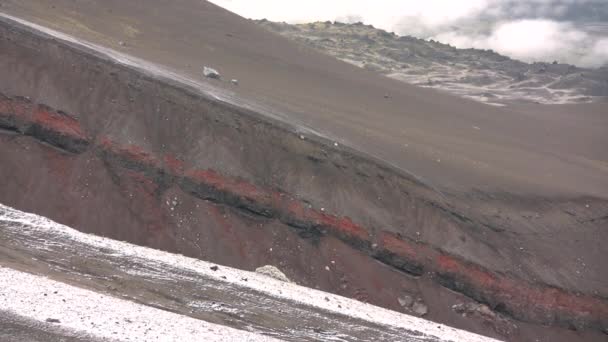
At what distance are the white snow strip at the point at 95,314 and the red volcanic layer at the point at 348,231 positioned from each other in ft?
30.7

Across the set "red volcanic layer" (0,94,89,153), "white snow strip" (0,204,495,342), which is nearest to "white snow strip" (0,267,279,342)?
"white snow strip" (0,204,495,342)

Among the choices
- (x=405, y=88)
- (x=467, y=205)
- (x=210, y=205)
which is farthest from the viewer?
(x=405, y=88)

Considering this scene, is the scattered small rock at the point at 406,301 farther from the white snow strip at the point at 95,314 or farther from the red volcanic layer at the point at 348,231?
the white snow strip at the point at 95,314

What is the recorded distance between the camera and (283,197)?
2339 cm

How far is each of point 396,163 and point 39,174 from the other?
55.0ft

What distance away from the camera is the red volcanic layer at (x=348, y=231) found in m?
22.0

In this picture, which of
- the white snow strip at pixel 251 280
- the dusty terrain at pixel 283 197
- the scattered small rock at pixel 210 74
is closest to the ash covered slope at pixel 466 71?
the scattered small rock at pixel 210 74

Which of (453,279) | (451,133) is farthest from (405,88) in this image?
(453,279)

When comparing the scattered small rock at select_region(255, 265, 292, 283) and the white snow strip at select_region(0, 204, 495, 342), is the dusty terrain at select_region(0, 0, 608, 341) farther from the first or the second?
the white snow strip at select_region(0, 204, 495, 342)

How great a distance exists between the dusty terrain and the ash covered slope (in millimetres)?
99474

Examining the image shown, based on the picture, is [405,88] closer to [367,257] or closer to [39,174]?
[367,257]

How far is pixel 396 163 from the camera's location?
29.3 metres

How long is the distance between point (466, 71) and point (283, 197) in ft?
533

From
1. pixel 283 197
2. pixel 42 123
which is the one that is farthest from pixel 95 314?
pixel 42 123
